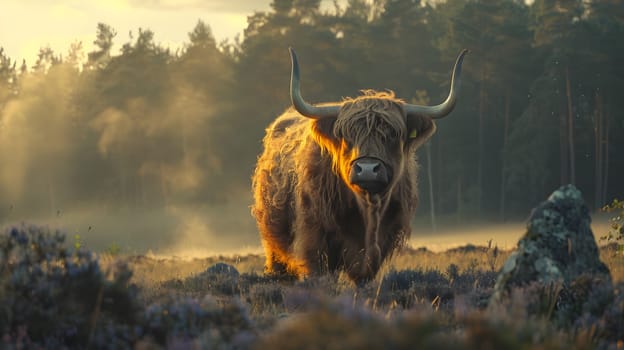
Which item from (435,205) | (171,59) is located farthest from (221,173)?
(435,205)

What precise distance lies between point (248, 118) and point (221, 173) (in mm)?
5175

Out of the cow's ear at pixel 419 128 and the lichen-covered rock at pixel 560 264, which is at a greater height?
the cow's ear at pixel 419 128

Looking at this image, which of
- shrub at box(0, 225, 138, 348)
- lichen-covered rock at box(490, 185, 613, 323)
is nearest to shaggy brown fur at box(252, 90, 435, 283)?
lichen-covered rock at box(490, 185, 613, 323)

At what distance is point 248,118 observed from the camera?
159 feet

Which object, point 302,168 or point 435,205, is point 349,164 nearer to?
point 302,168

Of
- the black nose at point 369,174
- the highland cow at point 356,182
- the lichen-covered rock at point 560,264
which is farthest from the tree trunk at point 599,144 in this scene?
the lichen-covered rock at point 560,264

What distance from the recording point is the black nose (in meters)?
7.39

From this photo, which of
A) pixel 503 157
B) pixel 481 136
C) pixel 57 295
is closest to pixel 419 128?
pixel 57 295

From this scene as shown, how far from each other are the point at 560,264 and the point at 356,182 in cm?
298

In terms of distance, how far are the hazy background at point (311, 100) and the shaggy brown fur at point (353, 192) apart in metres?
31.6

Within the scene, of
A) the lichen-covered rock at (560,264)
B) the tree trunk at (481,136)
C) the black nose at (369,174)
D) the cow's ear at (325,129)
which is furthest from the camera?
the tree trunk at (481,136)

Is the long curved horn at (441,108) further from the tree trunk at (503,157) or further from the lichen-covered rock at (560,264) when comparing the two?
the tree trunk at (503,157)

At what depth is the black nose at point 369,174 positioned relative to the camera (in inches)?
291

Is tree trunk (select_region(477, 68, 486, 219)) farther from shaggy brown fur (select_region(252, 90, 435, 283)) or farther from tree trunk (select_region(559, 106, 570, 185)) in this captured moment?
shaggy brown fur (select_region(252, 90, 435, 283))
